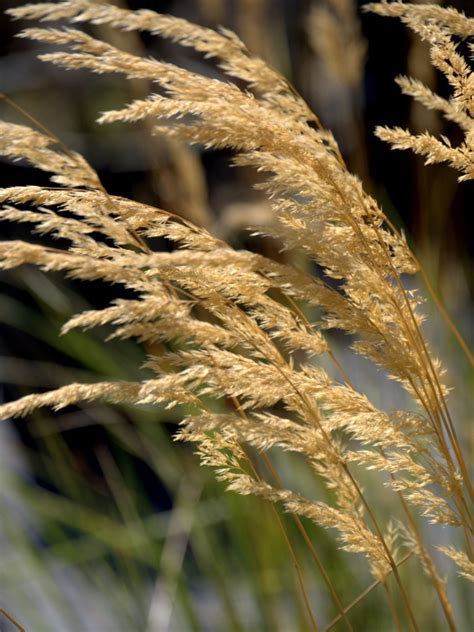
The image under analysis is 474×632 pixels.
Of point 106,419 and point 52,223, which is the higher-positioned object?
point 52,223

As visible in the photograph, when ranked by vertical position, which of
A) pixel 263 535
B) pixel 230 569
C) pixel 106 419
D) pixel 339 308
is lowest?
pixel 230 569

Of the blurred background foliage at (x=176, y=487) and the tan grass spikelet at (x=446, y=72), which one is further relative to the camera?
the blurred background foliage at (x=176, y=487)

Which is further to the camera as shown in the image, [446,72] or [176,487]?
[176,487]

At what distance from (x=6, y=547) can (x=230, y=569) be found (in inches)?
15.0

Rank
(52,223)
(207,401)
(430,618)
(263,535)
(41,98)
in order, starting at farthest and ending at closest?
(41,98) → (207,401) → (263,535) → (430,618) → (52,223)

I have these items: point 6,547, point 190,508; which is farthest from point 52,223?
point 6,547

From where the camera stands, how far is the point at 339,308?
706 mm

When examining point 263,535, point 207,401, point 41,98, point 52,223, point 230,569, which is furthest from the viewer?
point 41,98

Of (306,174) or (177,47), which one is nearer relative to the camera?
(306,174)

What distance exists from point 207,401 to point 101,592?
44 cm

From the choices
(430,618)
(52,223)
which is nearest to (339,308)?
(52,223)

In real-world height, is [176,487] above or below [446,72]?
below

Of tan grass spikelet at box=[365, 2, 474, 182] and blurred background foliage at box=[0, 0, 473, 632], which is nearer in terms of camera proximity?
tan grass spikelet at box=[365, 2, 474, 182]

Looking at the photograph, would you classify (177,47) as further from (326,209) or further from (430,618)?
(326,209)
